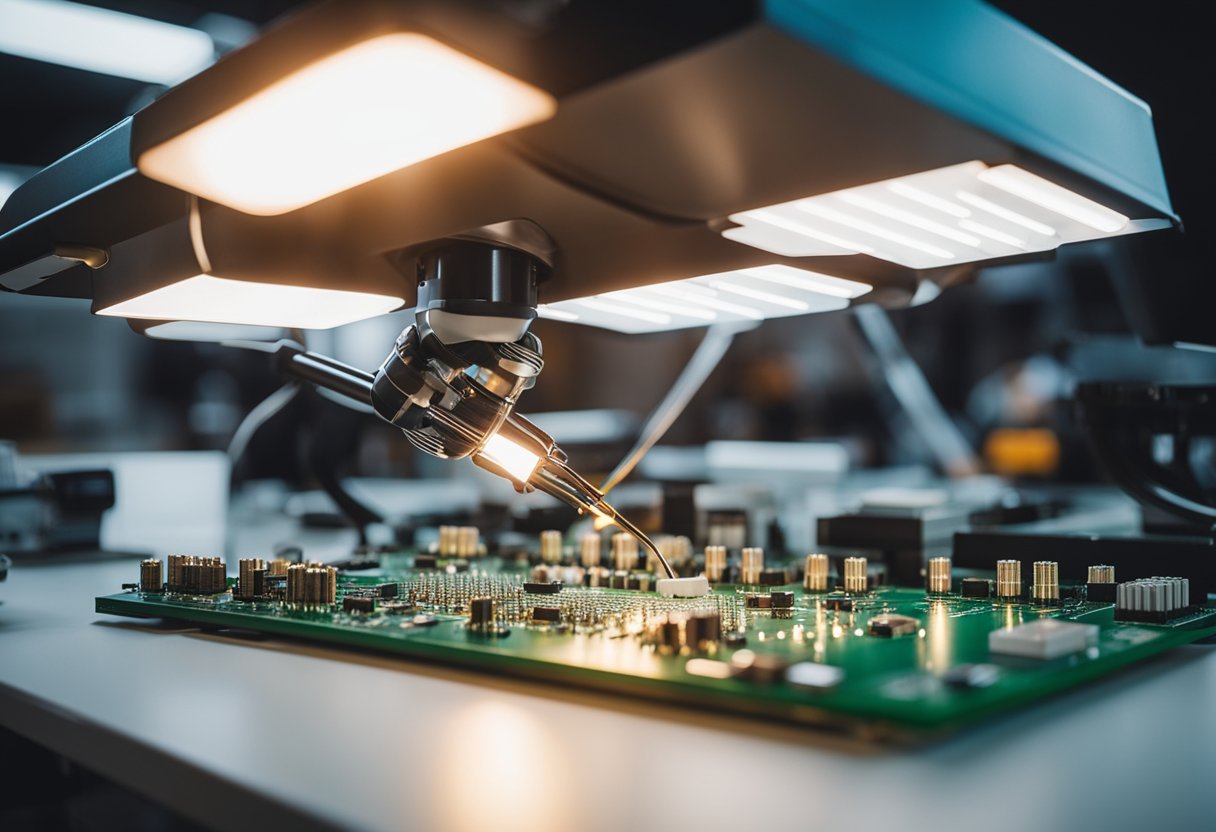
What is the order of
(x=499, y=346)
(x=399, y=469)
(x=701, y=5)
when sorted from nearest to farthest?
(x=701, y=5) → (x=499, y=346) → (x=399, y=469)

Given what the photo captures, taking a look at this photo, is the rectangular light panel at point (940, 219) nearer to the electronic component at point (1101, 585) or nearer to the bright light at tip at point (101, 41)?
the electronic component at point (1101, 585)

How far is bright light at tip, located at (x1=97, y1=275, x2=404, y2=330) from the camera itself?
3.02ft

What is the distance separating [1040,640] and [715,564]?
1.50ft

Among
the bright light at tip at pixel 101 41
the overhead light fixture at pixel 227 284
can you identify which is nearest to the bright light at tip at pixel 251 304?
the overhead light fixture at pixel 227 284

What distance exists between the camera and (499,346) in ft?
2.72

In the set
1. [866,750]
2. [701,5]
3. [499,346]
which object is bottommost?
[866,750]

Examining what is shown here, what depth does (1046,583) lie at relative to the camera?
874 millimetres

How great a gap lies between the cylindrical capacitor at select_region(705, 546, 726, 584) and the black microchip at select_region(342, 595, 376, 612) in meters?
0.39

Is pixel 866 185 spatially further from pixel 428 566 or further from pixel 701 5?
pixel 428 566

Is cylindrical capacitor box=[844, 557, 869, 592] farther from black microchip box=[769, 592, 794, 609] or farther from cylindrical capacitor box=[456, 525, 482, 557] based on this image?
cylindrical capacitor box=[456, 525, 482, 557]

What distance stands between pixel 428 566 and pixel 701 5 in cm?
91

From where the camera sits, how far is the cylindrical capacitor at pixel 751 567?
103 centimetres

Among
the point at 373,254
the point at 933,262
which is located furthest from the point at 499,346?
the point at 933,262

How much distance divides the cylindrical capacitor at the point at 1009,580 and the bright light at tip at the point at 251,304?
69cm
